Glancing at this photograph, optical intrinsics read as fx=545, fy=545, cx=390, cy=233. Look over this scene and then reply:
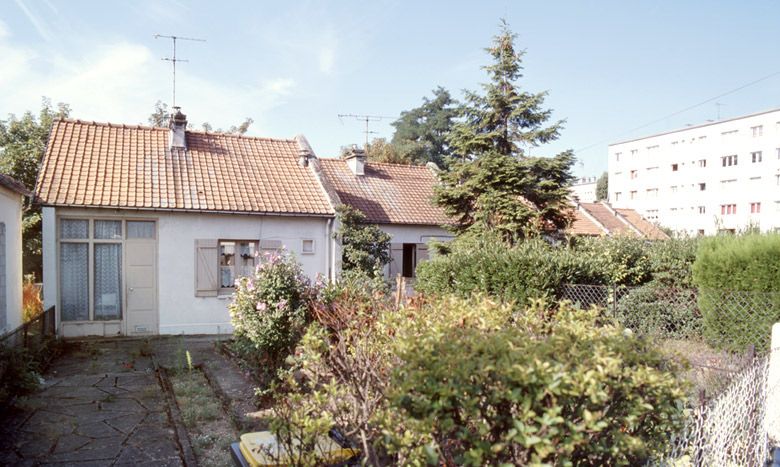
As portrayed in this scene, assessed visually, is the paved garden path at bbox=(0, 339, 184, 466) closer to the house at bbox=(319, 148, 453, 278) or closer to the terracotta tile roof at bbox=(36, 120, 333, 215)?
the terracotta tile roof at bbox=(36, 120, 333, 215)

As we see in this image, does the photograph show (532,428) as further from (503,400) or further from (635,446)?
(635,446)

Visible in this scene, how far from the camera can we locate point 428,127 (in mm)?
52125

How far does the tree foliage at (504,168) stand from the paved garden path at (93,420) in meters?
9.51

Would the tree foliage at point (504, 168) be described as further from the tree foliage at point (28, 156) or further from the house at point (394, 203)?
the tree foliage at point (28, 156)

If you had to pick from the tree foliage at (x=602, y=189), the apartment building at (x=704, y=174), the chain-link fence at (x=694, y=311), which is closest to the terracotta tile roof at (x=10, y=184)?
the chain-link fence at (x=694, y=311)

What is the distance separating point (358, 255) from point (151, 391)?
7.20 metres

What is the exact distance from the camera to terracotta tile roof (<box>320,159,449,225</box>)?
58.5ft

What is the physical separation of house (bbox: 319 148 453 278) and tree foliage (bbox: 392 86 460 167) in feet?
92.8

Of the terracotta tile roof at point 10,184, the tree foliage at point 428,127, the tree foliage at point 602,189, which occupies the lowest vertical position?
the terracotta tile roof at point 10,184

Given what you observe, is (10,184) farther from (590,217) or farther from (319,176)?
(590,217)

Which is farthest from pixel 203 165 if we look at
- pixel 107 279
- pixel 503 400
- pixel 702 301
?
pixel 503 400

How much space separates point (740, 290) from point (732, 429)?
6.55 meters

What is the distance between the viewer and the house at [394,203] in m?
17.6

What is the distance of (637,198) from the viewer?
190 ft
